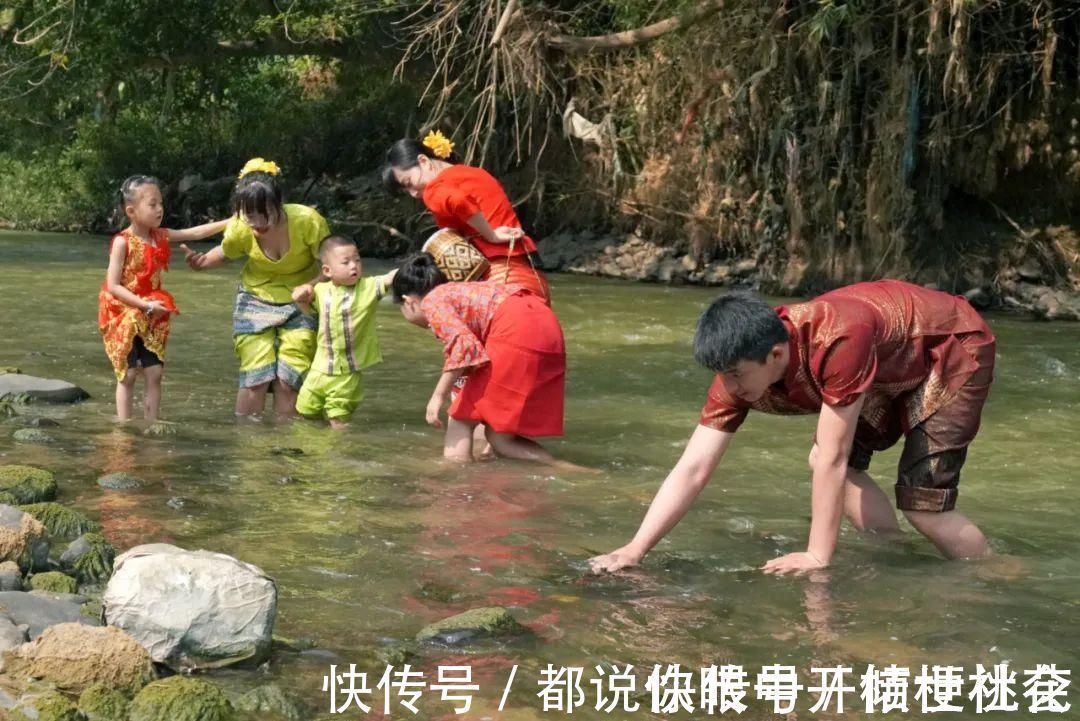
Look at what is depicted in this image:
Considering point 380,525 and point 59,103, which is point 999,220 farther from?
point 59,103

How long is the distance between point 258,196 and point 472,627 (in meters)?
3.38

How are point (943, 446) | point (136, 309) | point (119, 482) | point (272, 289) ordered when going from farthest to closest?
point (272, 289)
point (136, 309)
point (119, 482)
point (943, 446)

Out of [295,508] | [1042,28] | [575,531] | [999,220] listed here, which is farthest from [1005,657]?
[999,220]

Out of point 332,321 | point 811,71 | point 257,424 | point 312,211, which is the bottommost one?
point 257,424

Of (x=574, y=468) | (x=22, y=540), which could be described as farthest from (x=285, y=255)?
(x=22, y=540)

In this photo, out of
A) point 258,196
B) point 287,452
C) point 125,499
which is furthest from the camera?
point 258,196

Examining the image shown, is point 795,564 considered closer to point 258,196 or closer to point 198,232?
point 258,196

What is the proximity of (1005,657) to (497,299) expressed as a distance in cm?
302

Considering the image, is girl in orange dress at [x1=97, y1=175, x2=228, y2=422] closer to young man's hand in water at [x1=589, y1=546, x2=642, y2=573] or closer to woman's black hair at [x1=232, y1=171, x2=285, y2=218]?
woman's black hair at [x1=232, y1=171, x2=285, y2=218]

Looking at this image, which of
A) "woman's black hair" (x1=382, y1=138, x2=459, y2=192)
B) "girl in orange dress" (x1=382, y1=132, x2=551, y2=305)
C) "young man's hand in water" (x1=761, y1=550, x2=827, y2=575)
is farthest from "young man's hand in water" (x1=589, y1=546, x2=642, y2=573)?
"woman's black hair" (x1=382, y1=138, x2=459, y2=192)

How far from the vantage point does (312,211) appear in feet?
23.2

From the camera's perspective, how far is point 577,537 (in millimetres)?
5129

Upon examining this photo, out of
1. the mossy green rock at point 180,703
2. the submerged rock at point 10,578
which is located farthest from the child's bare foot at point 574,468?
the mossy green rock at point 180,703

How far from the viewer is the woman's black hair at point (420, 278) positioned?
6.52 meters
